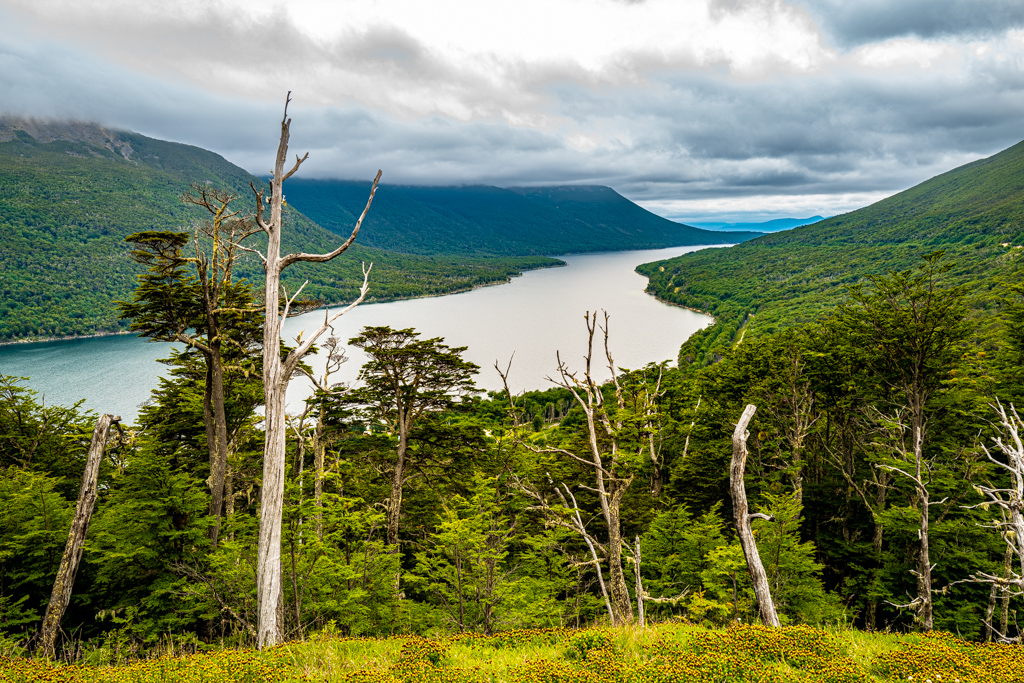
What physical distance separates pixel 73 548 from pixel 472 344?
7106cm

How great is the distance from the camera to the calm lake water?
202 ft

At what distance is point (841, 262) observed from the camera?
142125mm

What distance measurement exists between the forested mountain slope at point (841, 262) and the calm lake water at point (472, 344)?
32.2 ft

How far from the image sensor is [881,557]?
1703cm

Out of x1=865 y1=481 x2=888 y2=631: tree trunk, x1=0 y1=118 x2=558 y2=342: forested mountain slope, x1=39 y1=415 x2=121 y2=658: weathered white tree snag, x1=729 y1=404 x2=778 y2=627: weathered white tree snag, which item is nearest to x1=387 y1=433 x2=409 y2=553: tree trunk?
x1=39 y1=415 x2=121 y2=658: weathered white tree snag

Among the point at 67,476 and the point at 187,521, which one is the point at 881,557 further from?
the point at 67,476

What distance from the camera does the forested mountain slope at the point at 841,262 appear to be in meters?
83.6

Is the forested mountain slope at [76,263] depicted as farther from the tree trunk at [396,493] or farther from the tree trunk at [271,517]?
the tree trunk at [271,517]

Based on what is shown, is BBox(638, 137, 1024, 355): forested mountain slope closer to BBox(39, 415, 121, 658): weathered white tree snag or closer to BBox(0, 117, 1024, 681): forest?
BBox(0, 117, 1024, 681): forest

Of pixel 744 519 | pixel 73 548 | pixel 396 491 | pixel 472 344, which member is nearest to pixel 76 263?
pixel 472 344

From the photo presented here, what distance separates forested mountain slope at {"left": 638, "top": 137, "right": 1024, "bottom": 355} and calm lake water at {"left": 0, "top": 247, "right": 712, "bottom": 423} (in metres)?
9.80

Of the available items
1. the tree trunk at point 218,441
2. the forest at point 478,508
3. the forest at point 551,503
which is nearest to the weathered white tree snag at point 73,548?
the forest at point 478,508

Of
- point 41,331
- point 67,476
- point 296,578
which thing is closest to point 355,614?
point 296,578

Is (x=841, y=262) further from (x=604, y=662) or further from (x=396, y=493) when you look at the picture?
(x=604, y=662)
